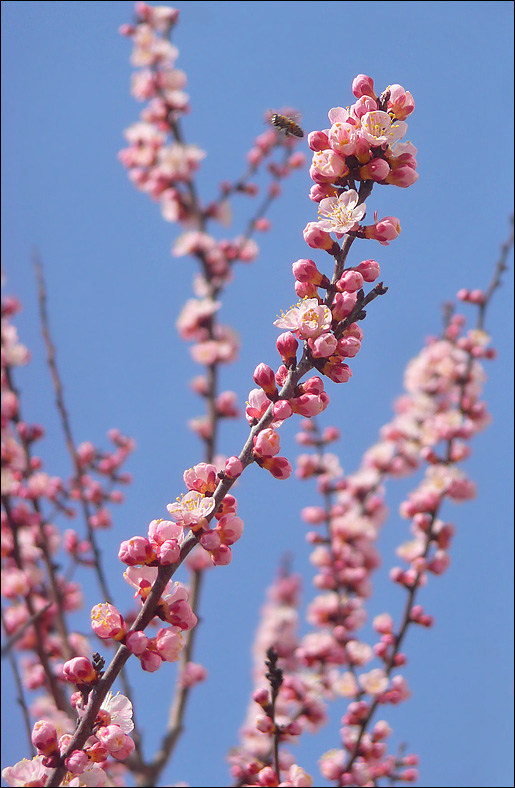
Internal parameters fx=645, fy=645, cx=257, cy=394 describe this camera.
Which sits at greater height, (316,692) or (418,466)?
(418,466)

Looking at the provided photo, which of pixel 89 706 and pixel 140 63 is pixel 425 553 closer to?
pixel 89 706

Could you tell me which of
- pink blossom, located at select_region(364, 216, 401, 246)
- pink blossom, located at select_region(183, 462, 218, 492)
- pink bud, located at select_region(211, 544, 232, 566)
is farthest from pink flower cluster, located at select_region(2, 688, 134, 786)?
pink blossom, located at select_region(364, 216, 401, 246)

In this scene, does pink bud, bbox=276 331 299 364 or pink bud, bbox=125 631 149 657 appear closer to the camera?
pink bud, bbox=125 631 149 657

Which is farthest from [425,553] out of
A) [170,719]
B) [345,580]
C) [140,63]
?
[140,63]

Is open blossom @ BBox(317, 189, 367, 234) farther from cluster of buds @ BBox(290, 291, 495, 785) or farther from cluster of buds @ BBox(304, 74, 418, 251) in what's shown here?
cluster of buds @ BBox(290, 291, 495, 785)

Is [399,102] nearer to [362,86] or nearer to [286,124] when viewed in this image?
[362,86]

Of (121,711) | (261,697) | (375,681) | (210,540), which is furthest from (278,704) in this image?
(210,540)
